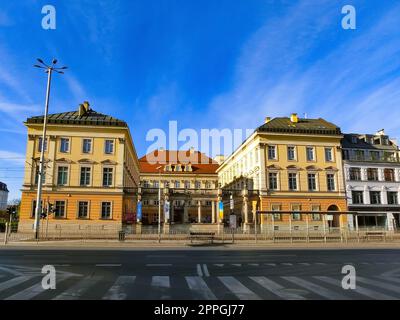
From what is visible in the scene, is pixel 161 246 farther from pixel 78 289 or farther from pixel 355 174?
pixel 355 174

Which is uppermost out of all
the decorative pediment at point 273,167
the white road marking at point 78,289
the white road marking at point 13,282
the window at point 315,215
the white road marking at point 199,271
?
the decorative pediment at point 273,167

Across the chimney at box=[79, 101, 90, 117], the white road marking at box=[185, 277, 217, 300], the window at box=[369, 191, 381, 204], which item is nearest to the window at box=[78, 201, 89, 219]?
the chimney at box=[79, 101, 90, 117]

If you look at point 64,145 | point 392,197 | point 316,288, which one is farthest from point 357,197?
point 316,288

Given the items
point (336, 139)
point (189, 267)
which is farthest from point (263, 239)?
point (336, 139)

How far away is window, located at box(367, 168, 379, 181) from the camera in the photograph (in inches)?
2045

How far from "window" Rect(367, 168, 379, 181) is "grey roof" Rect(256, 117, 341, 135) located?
7416 mm

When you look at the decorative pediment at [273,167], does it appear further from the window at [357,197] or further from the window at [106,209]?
the window at [106,209]

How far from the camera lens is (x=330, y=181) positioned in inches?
1982

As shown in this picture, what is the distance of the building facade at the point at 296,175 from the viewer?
48.4 meters

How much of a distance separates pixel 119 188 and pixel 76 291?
124ft

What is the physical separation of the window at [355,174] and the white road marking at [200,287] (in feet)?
152

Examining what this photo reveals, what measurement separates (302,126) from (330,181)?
9002 mm

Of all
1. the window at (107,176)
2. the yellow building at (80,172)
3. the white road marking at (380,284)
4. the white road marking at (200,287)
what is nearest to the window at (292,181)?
the yellow building at (80,172)

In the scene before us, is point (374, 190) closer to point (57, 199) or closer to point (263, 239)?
point (263, 239)
